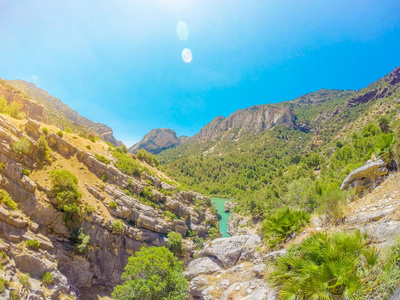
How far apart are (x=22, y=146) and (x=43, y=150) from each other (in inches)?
99.7

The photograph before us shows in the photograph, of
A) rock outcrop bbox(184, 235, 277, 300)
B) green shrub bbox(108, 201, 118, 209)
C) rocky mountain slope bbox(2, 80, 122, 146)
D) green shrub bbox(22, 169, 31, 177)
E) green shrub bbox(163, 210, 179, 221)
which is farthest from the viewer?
rocky mountain slope bbox(2, 80, 122, 146)

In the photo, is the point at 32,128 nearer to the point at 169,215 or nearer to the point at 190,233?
the point at 169,215

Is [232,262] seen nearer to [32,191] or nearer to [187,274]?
[187,274]

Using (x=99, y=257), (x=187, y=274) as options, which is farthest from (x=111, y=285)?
(x=187, y=274)

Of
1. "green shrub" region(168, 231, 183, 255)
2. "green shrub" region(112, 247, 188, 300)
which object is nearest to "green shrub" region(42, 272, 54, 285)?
"green shrub" region(112, 247, 188, 300)

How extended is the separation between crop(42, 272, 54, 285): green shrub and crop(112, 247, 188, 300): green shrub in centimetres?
747

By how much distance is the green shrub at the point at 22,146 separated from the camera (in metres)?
18.3

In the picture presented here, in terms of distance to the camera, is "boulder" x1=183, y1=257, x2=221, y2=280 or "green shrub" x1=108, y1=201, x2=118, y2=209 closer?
"boulder" x1=183, y1=257, x2=221, y2=280

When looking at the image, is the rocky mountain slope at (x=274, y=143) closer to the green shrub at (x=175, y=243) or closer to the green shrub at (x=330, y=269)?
the green shrub at (x=175, y=243)

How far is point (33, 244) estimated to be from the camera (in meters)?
14.8

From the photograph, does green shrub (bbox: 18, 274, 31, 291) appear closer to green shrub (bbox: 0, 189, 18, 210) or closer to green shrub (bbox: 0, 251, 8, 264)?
green shrub (bbox: 0, 251, 8, 264)

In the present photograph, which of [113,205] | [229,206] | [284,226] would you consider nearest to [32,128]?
[113,205]

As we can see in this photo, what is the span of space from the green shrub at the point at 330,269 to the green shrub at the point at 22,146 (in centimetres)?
2442

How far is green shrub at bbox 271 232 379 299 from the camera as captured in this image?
3.46m
